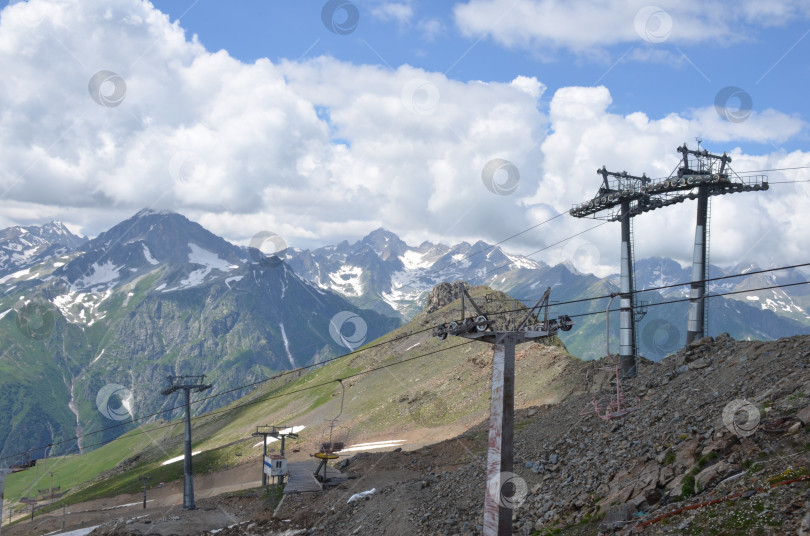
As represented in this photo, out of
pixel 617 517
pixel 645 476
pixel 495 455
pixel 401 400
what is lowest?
pixel 401 400

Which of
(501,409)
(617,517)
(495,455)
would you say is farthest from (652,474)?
(501,409)

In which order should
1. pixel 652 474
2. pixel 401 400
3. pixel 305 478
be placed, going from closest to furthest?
pixel 652 474
pixel 305 478
pixel 401 400

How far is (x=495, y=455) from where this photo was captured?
21.8 m

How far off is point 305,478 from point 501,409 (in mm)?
34044

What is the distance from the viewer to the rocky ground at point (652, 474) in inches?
713

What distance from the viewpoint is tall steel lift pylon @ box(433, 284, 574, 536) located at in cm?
2127

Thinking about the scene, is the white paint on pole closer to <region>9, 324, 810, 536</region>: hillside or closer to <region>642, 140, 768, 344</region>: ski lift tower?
<region>9, 324, 810, 536</region>: hillside

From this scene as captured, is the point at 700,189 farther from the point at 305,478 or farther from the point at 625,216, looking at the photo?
the point at 305,478

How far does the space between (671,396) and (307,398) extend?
152412 millimetres

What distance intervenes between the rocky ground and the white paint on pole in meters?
0.75

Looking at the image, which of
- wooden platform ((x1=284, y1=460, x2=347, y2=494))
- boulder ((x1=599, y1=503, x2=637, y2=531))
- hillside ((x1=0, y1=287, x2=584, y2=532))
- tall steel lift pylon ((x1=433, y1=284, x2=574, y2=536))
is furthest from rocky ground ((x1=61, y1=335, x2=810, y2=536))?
hillside ((x1=0, y1=287, x2=584, y2=532))

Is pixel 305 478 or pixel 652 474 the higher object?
pixel 652 474

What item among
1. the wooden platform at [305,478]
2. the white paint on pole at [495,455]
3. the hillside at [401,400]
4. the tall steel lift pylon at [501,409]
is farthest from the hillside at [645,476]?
the hillside at [401,400]

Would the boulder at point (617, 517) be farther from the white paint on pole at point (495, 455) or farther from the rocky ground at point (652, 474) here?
the white paint on pole at point (495, 455)
